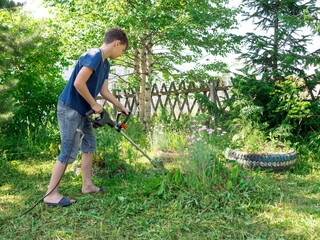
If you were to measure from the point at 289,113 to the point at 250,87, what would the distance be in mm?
740

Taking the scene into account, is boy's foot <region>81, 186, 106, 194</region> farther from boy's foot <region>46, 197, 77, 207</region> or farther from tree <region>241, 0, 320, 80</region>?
tree <region>241, 0, 320, 80</region>

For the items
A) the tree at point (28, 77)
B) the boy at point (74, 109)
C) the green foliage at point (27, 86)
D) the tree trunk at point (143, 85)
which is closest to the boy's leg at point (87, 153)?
the boy at point (74, 109)

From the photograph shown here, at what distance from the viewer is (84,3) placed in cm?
548

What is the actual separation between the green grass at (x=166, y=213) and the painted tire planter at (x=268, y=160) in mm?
394

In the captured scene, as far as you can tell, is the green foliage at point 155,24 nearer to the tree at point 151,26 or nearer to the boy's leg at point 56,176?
the tree at point 151,26

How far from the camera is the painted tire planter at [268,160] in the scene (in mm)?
3662

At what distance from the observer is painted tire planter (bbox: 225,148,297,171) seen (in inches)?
144

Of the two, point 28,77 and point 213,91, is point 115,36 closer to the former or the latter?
point 28,77

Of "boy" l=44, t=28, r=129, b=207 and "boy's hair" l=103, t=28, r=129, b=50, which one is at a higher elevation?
"boy's hair" l=103, t=28, r=129, b=50

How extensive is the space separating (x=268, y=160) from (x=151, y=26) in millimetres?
2916

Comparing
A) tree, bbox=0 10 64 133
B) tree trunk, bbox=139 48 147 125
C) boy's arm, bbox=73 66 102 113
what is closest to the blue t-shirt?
boy's arm, bbox=73 66 102 113

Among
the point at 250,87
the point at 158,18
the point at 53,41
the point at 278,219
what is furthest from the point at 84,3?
the point at 278,219

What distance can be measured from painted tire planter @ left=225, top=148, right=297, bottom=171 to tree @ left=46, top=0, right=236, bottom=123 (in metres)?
2.58

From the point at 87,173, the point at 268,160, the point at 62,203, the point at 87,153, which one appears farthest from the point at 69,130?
the point at 268,160
